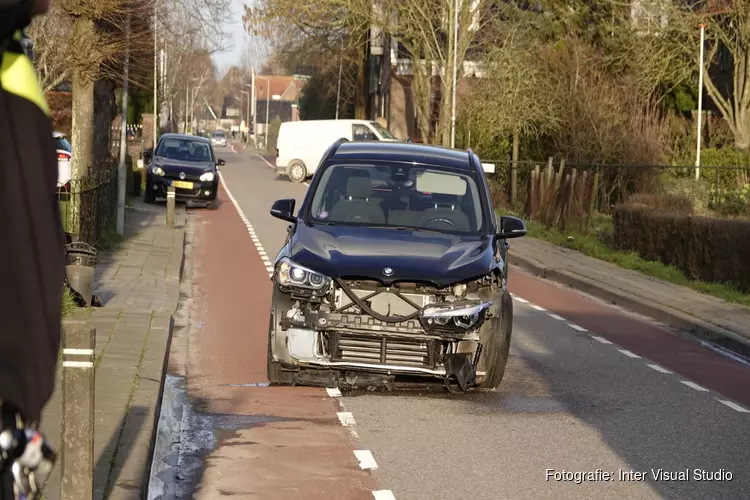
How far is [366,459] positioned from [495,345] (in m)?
A: 2.21

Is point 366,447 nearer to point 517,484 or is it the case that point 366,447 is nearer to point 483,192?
point 517,484

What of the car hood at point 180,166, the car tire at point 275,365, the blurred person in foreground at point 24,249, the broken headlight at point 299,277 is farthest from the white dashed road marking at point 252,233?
the blurred person in foreground at point 24,249

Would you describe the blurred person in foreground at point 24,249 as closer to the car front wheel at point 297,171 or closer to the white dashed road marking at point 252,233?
the white dashed road marking at point 252,233

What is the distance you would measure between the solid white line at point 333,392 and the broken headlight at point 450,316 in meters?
0.91

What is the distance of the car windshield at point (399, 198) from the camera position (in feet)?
35.4

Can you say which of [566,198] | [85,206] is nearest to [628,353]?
[85,206]

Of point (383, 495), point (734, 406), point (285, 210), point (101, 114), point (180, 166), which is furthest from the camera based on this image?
point (180, 166)

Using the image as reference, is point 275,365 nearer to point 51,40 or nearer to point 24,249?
point 24,249

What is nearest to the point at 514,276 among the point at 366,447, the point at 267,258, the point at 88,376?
the point at 267,258

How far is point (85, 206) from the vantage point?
17203 mm

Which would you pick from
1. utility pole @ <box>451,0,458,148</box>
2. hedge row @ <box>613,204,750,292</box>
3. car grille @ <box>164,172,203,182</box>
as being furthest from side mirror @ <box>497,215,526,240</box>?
utility pole @ <box>451,0,458,148</box>

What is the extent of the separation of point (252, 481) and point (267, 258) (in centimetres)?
1491

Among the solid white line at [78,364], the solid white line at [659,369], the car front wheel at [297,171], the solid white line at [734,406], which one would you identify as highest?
the solid white line at [78,364]

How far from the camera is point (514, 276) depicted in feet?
69.2
